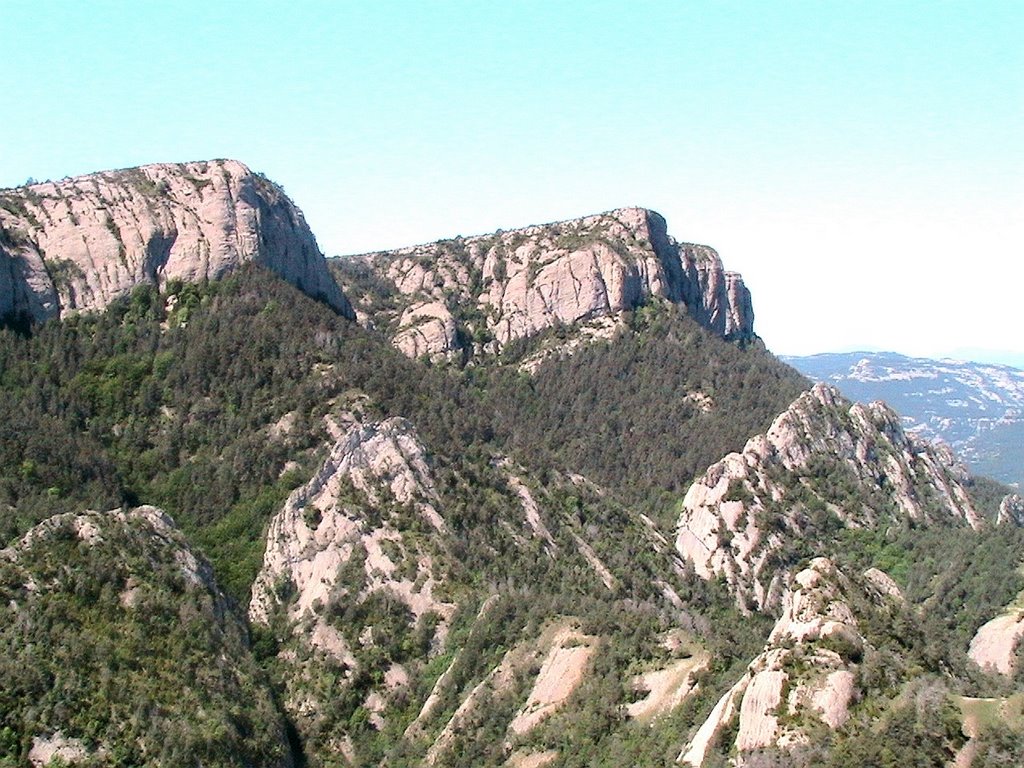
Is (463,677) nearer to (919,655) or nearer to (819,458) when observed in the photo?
(919,655)

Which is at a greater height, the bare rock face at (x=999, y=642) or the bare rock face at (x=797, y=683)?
the bare rock face at (x=797, y=683)

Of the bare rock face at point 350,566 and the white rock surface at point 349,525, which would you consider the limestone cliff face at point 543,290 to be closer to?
the white rock surface at point 349,525

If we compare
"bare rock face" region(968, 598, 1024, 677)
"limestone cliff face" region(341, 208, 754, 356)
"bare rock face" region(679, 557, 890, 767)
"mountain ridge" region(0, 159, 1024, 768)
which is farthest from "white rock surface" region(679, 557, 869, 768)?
"limestone cliff face" region(341, 208, 754, 356)

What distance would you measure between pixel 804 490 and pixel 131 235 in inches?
3430

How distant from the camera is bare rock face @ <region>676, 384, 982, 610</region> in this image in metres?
130

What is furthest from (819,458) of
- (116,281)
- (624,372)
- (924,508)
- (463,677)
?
(116,281)

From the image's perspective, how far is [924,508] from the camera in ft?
482

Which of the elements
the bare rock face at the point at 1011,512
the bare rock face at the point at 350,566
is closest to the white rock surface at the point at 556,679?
the bare rock face at the point at 350,566

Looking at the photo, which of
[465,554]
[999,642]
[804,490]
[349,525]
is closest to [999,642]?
[999,642]

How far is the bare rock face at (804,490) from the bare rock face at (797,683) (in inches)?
2413

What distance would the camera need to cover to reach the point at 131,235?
13100cm

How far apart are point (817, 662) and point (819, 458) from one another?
90.0 metres

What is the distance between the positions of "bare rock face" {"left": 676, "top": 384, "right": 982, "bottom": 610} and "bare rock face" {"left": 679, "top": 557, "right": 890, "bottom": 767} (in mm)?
A: 61293

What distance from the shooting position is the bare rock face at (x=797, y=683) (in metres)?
56.0
